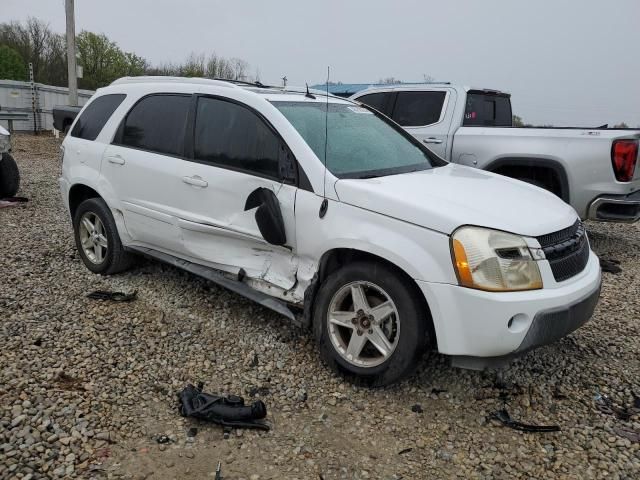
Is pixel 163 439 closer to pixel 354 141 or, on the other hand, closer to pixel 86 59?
pixel 354 141

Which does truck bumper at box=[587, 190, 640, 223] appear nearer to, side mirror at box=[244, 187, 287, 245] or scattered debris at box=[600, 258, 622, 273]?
scattered debris at box=[600, 258, 622, 273]

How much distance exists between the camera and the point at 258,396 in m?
3.09

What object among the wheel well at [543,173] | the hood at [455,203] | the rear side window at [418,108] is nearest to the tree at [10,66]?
the rear side window at [418,108]

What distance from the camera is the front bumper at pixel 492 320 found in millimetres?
2672

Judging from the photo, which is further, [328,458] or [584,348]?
[584,348]

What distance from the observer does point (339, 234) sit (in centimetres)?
307

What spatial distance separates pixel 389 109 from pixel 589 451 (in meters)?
5.53

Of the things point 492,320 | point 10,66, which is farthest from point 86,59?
point 492,320

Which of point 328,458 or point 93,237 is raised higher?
point 93,237

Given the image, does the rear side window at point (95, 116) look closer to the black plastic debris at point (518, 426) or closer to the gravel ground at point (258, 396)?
the gravel ground at point (258, 396)

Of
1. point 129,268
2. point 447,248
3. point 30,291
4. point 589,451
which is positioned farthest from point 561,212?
point 30,291

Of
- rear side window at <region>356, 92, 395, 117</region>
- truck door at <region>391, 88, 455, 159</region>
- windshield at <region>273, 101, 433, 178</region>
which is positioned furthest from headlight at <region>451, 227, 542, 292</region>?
rear side window at <region>356, 92, 395, 117</region>

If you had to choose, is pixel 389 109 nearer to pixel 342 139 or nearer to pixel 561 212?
pixel 342 139

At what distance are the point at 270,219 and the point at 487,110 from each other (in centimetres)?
515
